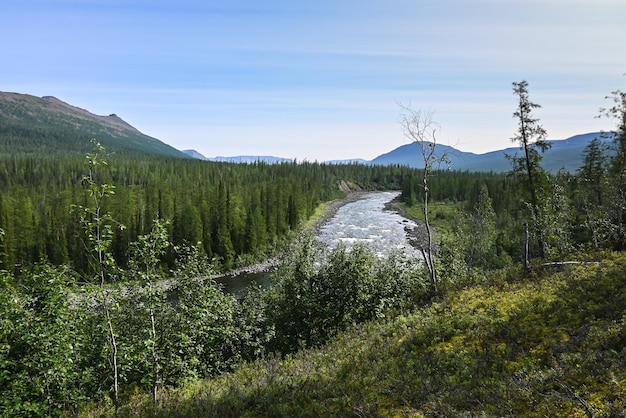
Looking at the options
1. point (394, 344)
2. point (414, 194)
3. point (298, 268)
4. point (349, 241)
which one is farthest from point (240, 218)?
point (414, 194)

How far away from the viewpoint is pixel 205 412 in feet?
37.3

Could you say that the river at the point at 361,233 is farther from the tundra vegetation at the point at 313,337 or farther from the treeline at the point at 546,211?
the tundra vegetation at the point at 313,337

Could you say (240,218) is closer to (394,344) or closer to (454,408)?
(394,344)

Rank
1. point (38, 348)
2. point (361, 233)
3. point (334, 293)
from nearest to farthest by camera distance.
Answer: point (38, 348) → point (334, 293) → point (361, 233)

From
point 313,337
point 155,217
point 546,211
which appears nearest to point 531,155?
point 546,211

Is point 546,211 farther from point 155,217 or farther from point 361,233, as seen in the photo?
point 361,233

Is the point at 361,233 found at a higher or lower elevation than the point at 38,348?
lower

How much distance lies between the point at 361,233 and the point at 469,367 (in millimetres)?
75751

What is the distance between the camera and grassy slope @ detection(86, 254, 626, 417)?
29.2 feet

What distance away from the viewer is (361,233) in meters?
86.6

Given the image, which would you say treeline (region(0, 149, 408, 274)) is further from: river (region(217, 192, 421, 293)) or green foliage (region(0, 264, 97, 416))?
green foliage (region(0, 264, 97, 416))

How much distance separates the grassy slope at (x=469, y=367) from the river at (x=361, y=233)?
3875 centimetres

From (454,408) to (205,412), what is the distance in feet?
23.3

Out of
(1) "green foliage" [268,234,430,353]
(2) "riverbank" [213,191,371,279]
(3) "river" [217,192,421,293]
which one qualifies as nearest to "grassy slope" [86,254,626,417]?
(1) "green foliage" [268,234,430,353]
